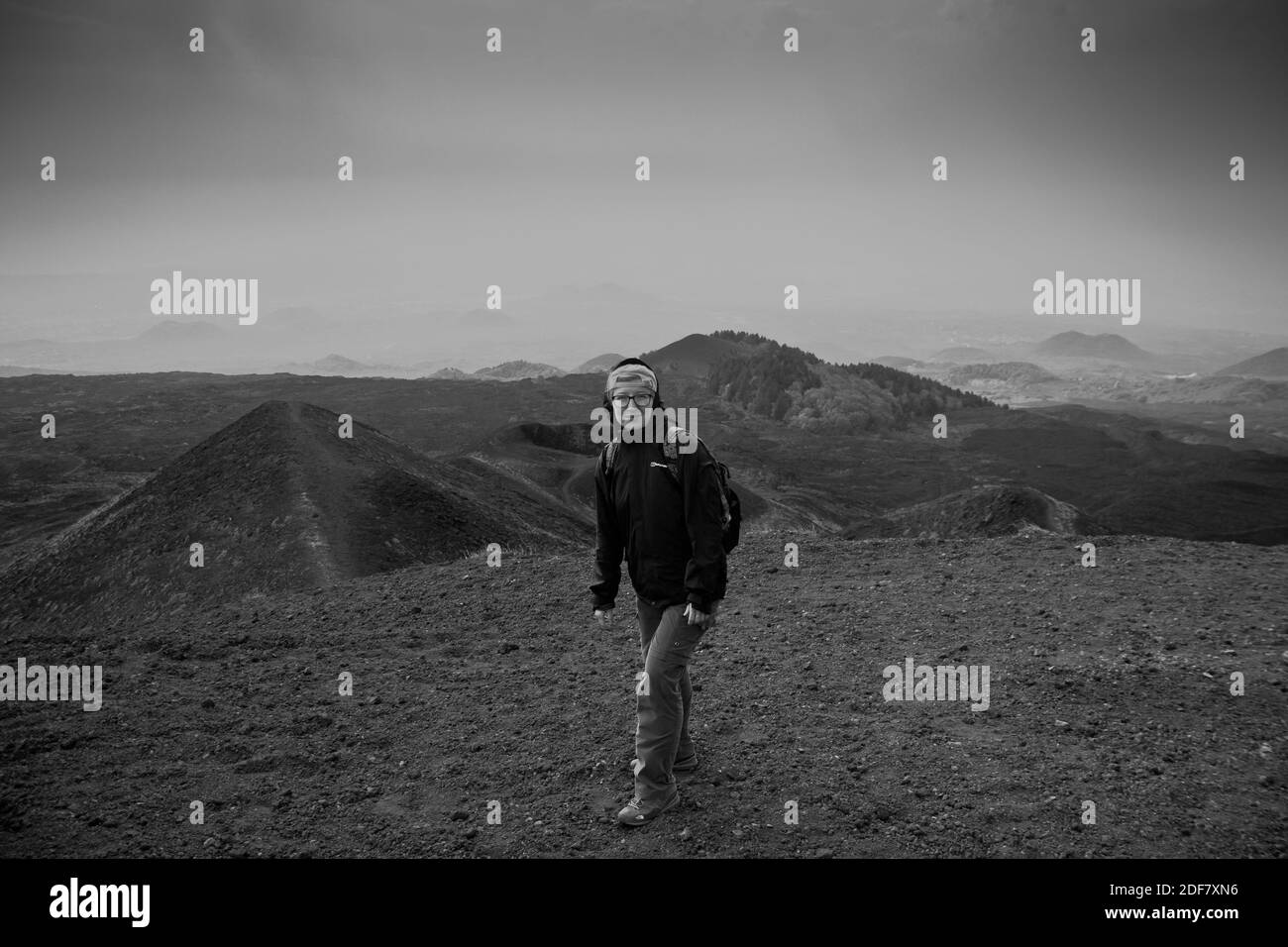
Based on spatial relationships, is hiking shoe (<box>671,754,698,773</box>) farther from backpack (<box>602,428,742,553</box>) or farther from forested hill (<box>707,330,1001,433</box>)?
forested hill (<box>707,330,1001,433</box>)

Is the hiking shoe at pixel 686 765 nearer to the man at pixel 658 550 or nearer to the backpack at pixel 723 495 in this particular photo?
the man at pixel 658 550

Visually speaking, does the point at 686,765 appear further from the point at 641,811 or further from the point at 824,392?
the point at 824,392

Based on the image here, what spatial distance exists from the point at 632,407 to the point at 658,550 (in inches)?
37.3

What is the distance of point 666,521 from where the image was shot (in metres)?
5.70

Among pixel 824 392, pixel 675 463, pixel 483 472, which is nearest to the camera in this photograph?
pixel 675 463

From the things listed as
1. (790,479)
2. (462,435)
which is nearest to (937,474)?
(790,479)

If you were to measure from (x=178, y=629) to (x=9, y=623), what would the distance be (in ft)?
27.7

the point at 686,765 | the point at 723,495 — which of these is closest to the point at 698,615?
the point at 723,495

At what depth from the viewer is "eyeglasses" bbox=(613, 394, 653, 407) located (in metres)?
5.73

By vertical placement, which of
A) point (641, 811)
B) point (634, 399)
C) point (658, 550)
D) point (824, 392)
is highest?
point (824, 392)

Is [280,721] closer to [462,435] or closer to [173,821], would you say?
[173,821]

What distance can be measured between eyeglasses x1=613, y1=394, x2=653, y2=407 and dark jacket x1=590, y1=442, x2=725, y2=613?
272 millimetres

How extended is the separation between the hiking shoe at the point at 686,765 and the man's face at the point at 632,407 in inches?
101

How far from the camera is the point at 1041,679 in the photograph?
8.45 metres
